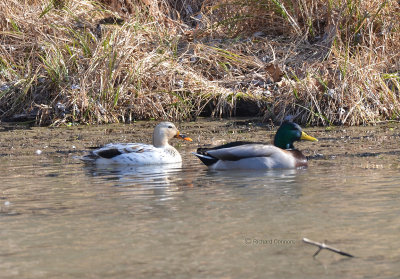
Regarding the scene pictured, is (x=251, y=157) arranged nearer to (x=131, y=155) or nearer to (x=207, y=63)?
(x=131, y=155)

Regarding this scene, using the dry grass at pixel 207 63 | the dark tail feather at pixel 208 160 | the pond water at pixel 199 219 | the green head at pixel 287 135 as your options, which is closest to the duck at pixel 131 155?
the pond water at pixel 199 219

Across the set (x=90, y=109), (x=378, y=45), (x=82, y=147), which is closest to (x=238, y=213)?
(x=82, y=147)

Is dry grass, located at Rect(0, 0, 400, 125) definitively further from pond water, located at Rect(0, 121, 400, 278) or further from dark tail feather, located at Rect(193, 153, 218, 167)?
dark tail feather, located at Rect(193, 153, 218, 167)

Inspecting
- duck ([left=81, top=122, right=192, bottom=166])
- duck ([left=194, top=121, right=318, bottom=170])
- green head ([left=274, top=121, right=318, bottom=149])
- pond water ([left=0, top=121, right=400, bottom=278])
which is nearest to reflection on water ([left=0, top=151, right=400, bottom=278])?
pond water ([left=0, top=121, right=400, bottom=278])

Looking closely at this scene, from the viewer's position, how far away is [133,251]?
4.38 meters

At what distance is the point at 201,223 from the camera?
5.04 m

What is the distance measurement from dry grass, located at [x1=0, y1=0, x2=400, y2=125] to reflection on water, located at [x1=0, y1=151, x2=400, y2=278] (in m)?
3.92

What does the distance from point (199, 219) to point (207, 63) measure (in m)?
8.65

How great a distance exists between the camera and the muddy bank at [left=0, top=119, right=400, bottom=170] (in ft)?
29.5

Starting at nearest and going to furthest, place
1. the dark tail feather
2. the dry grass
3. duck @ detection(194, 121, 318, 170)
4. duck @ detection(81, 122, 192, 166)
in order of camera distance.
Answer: duck @ detection(194, 121, 318, 170) < the dark tail feather < duck @ detection(81, 122, 192, 166) < the dry grass

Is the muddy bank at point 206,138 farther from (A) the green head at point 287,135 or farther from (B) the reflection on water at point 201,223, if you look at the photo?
(B) the reflection on water at point 201,223

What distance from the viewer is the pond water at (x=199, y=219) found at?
13.4 feet

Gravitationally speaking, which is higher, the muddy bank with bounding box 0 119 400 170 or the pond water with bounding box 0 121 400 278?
the muddy bank with bounding box 0 119 400 170

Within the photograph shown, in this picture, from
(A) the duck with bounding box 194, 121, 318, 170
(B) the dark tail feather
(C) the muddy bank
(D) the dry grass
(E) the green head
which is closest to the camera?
(A) the duck with bounding box 194, 121, 318, 170
